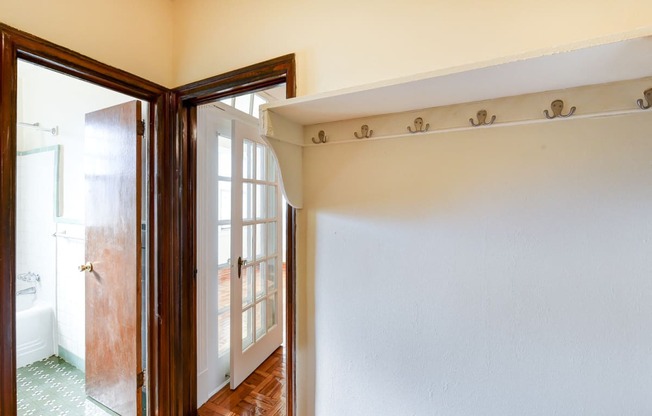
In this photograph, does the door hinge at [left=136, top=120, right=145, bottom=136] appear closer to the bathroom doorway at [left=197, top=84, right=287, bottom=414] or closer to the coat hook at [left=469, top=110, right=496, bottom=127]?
the bathroom doorway at [left=197, top=84, right=287, bottom=414]

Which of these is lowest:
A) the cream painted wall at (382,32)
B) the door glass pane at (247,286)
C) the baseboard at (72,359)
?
the baseboard at (72,359)

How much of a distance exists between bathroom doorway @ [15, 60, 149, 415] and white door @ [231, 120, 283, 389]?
1.79ft

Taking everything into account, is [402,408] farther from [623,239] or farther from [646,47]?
[646,47]

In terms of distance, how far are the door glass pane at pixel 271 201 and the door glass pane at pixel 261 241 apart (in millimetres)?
128

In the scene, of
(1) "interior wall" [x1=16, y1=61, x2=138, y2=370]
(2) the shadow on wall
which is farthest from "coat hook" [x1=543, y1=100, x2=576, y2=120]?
(1) "interior wall" [x1=16, y1=61, x2=138, y2=370]

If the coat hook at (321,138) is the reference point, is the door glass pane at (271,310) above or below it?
below

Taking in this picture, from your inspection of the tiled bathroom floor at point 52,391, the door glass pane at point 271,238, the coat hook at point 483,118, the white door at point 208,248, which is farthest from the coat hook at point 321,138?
the tiled bathroom floor at point 52,391

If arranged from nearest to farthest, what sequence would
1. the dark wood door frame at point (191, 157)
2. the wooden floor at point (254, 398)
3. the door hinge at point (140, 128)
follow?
the dark wood door frame at point (191, 157) < the door hinge at point (140, 128) < the wooden floor at point (254, 398)

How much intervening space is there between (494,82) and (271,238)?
1954mm

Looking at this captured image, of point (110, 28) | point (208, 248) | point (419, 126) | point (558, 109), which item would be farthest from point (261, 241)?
point (558, 109)

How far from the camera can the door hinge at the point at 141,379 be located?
142 centimetres

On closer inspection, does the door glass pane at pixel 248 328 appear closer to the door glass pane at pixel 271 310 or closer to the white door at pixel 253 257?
the white door at pixel 253 257

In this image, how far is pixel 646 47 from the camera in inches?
19.2

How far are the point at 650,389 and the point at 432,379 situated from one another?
476mm
